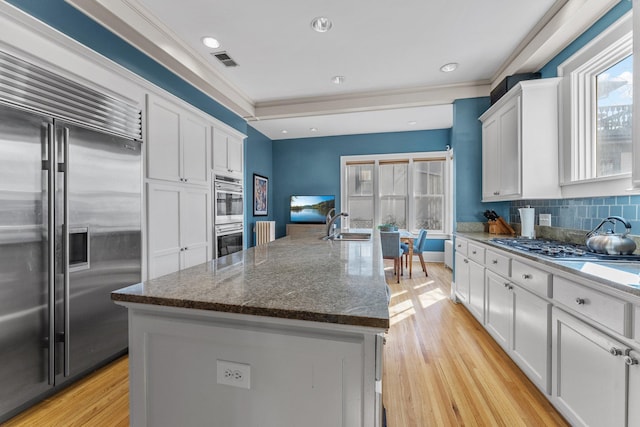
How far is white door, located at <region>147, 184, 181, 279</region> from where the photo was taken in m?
2.46

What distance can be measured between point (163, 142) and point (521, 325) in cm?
324

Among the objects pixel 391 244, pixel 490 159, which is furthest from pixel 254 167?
pixel 490 159

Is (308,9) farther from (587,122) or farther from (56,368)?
(56,368)

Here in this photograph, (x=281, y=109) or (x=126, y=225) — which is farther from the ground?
(x=281, y=109)

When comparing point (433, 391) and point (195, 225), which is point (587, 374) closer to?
point (433, 391)

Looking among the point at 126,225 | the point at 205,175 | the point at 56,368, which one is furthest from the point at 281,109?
the point at 56,368

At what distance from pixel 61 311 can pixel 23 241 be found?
0.50 m

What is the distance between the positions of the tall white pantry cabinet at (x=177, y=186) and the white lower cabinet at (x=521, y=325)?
2875mm

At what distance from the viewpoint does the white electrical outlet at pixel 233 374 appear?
80cm

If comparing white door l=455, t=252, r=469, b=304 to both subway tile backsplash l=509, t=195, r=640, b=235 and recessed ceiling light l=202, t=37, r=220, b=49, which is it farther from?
recessed ceiling light l=202, t=37, r=220, b=49

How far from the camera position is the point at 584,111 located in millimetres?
2270

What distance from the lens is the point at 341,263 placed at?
1354 mm

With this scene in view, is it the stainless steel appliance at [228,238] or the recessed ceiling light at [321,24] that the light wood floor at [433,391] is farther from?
the recessed ceiling light at [321,24]

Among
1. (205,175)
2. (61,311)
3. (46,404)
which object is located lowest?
(46,404)
